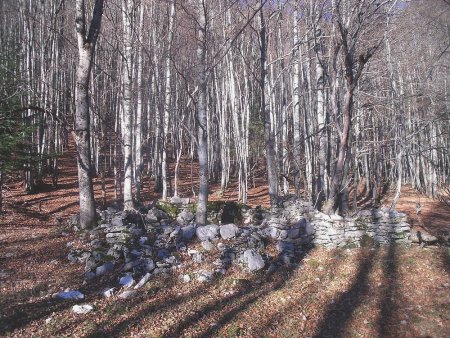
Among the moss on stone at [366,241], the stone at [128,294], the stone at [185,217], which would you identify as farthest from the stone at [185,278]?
the moss on stone at [366,241]

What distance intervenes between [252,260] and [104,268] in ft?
8.27

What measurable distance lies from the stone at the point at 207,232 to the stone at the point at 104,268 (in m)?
1.98

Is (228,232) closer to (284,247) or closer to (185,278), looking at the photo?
(284,247)

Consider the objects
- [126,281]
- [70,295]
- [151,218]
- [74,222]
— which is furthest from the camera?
[151,218]

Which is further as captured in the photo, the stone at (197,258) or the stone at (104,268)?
the stone at (197,258)

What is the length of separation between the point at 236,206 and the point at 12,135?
5.92 m

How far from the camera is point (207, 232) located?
7543 millimetres

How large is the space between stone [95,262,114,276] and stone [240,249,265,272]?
2278mm

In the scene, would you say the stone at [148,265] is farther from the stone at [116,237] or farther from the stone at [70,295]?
the stone at [70,295]

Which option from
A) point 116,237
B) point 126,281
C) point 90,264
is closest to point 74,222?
point 116,237

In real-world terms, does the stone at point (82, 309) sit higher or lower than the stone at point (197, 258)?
lower

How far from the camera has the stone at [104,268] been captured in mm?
5863

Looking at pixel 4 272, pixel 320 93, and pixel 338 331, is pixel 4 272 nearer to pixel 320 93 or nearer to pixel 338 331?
Result: pixel 338 331

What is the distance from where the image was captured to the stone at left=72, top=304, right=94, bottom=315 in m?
4.68
